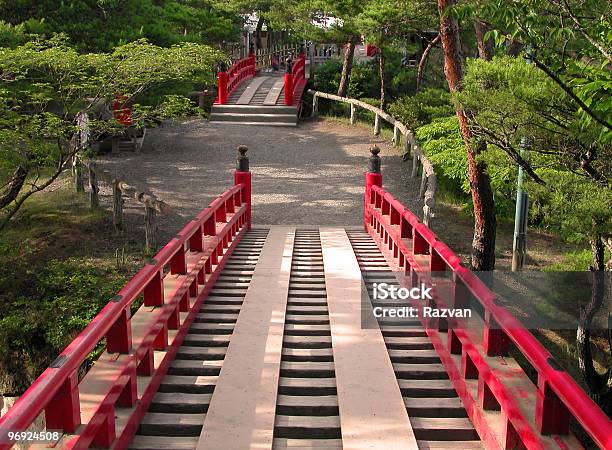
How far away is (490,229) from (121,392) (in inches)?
301

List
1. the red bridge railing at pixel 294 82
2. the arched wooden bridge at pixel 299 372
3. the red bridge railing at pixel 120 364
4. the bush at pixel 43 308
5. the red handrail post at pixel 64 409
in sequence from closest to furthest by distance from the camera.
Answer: the red bridge railing at pixel 120 364 → the red handrail post at pixel 64 409 → the arched wooden bridge at pixel 299 372 → the bush at pixel 43 308 → the red bridge railing at pixel 294 82

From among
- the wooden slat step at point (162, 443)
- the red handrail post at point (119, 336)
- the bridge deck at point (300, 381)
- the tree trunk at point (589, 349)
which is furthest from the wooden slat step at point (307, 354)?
the tree trunk at point (589, 349)

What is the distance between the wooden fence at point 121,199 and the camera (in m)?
11.9

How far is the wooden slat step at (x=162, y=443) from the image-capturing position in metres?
4.61

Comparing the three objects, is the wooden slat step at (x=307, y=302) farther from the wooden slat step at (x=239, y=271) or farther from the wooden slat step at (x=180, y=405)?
the wooden slat step at (x=180, y=405)

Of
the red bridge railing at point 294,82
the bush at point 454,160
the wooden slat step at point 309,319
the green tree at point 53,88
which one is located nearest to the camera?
the wooden slat step at point 309,319

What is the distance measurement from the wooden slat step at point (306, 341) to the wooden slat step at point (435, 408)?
129 cm

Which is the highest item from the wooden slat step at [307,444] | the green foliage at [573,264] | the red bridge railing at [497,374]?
the red bridge railing at [497,374]

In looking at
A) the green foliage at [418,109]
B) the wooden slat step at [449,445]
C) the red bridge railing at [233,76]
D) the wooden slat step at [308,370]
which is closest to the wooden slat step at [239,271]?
the wooden slat step at [308,370]

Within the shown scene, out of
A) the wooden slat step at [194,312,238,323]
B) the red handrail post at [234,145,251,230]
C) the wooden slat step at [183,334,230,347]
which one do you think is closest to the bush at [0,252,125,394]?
the red handrail post at [234,145,251,230]

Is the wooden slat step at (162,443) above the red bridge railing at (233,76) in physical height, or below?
below

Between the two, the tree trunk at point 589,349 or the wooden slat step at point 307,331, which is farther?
the tree trunk at point 589,349

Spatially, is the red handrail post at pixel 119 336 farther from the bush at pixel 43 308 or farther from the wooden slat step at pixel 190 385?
the bush at pixel 43 308

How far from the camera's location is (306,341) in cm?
642
